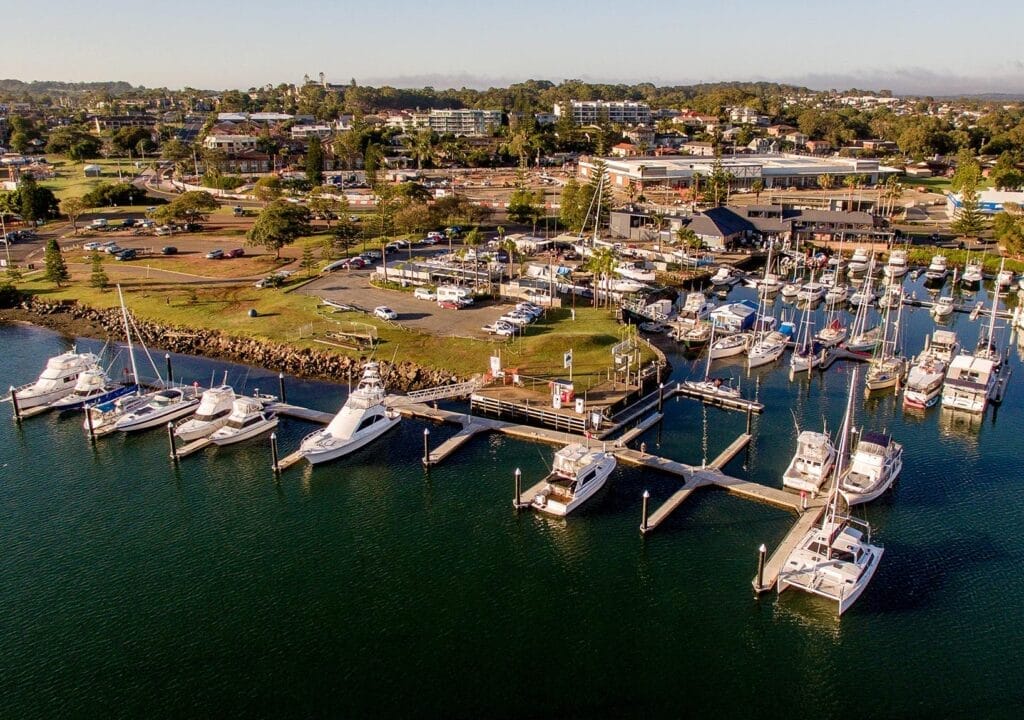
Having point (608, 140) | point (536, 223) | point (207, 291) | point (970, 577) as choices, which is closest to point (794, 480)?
point (970, 577)

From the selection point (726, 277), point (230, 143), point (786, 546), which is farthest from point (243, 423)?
point (230, 143)

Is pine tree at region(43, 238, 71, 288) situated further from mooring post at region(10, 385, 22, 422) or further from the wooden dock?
the wooden dock

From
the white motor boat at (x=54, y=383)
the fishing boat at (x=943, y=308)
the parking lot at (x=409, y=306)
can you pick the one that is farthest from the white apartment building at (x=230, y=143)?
the fishing boat at (x=943, y=308)

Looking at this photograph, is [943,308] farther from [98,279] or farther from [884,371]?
[98,279]

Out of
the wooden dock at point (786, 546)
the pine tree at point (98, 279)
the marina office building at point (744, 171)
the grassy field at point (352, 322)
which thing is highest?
the marina office building at point (744, 171)

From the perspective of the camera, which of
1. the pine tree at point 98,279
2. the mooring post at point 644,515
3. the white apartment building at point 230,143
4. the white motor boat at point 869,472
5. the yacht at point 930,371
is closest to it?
the mooring post at point 644,515

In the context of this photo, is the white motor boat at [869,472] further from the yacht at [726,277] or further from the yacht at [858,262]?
the yacht at [858,262]

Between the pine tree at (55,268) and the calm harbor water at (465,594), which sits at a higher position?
the pine tree at (55,268)
